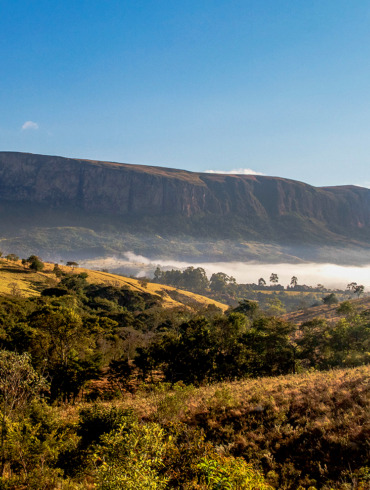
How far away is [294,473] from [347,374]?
10.4 metres

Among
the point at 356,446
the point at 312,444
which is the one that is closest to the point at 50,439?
the point at 312,444

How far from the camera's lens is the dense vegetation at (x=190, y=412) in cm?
1005

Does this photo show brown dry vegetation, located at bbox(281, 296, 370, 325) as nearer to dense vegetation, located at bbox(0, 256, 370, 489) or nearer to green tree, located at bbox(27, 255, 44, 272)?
dense vegetation, located at bbox(0, 256, 370, 489)

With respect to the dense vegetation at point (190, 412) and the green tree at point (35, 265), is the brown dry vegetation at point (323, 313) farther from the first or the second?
the green tree at point (35, 265)

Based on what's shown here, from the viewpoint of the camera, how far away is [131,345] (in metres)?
47.3

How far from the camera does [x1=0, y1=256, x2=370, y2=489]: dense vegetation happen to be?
10055 mm

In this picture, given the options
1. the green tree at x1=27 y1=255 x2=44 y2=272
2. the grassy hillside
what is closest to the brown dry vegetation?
the grassy hillside

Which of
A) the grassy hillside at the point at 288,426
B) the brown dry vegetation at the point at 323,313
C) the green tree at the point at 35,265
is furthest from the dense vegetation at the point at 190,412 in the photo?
the green tree at the point at 35,265

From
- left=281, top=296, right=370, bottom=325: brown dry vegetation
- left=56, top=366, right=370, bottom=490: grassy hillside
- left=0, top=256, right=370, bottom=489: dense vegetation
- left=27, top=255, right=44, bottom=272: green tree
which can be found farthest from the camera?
left=27, top=255, right=44, bottom=272: green tree

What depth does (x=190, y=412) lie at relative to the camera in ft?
56.5

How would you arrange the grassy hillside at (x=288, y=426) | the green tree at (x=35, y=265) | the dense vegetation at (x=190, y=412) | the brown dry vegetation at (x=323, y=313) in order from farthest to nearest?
the green tree at (x=35, y=265), the brown dry vegetation at (x=323, y=313), the grassy hillside at (x=288, y=426), the dense vegetation at (x=190, y=412)

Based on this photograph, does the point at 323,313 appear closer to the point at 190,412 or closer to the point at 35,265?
the point at 190,412

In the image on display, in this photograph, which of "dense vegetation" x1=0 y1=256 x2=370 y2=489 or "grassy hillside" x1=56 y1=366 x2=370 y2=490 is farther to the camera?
"grassy hillside" x1=56 y1=366 x2=370 y2=490

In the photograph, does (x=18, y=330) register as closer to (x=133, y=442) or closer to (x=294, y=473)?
(x=133, y=442)
